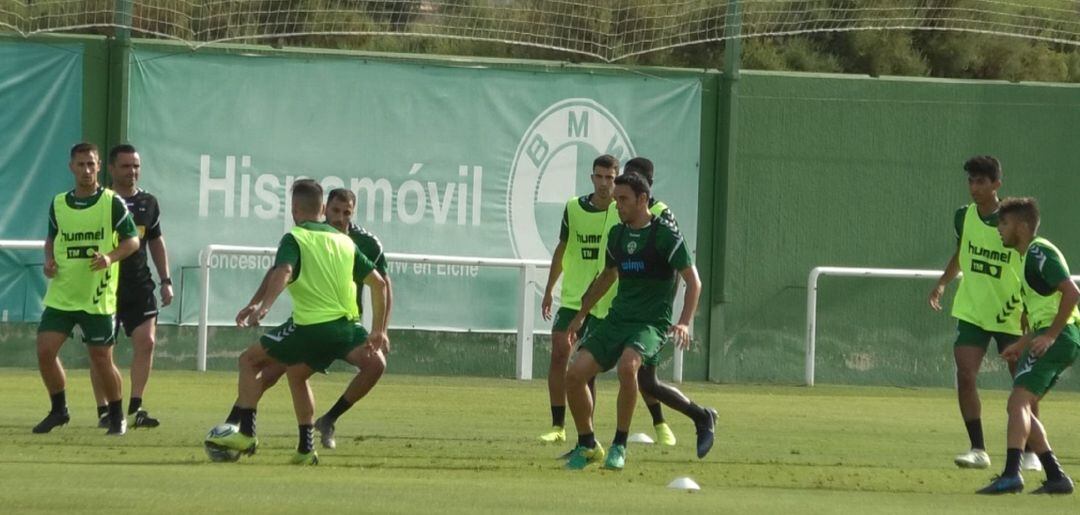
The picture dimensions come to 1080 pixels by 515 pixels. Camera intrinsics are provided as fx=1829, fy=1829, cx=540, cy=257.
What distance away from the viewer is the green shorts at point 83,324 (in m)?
12.3

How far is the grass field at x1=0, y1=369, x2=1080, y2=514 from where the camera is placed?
9.01 m

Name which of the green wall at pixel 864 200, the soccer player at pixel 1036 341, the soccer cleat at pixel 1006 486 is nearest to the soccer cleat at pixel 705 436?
the soccer player at pixel 1036 341

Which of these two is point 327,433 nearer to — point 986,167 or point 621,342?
point 621,342

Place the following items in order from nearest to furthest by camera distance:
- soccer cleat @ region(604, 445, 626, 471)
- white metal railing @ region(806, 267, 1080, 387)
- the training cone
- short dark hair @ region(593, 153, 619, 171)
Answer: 1. the training cone
2. soccer cleat @ region(604, 445, 626, 471)
3. short dark hair @ region(593, 153, 619, 171)
4. white metal railing @ region(806, 267, 1080, 387)

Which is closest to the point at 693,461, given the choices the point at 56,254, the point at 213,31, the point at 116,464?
the point at 116,464

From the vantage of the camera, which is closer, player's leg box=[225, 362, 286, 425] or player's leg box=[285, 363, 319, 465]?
player's leg box=[285, 363, 319, 465]

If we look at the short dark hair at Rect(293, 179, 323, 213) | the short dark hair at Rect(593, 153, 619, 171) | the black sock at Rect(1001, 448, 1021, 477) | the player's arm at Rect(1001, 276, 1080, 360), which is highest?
the short dark hair at Rect(593, 153, 619, 171)

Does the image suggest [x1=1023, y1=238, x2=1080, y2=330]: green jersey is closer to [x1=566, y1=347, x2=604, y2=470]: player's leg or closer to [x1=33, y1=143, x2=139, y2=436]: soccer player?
[x1=566, y1=347, x2=604, y2=470]: player's leg

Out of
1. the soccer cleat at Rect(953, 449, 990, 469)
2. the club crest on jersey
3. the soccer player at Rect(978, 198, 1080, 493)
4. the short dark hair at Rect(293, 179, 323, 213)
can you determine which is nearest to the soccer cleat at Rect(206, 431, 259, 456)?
the short dark hair at Rect(293, 179, 323, 213)

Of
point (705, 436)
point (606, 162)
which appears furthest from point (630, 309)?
point (606, 162)

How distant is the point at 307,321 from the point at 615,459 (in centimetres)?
202

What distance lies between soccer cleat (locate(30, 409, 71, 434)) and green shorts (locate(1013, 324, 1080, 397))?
621cm

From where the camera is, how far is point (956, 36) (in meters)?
30.5

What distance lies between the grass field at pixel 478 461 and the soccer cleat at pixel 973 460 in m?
0.16
